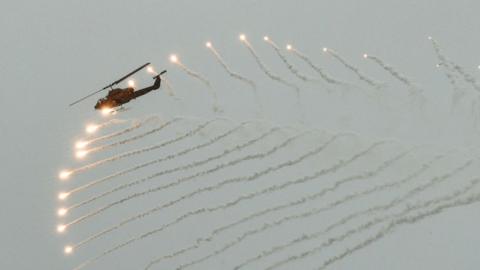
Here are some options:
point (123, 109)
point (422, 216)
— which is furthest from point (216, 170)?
point (422, 216)

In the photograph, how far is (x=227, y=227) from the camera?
68938 millimetres

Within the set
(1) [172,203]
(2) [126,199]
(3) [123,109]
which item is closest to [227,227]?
(1) [172,203]

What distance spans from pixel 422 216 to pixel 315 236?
33.3ft

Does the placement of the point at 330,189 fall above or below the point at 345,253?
above

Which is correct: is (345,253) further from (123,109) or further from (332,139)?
(123,109)

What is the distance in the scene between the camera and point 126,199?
69.9 metres

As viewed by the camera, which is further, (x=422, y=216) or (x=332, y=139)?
(x=332, y=139)

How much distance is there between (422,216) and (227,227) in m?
18.3

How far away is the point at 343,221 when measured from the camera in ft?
225

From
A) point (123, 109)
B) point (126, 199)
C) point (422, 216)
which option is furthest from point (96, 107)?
point (422, 216)

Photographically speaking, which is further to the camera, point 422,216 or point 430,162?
point 430,162

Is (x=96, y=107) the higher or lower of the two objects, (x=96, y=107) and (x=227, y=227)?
the higher

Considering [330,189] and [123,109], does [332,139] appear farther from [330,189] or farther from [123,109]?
[123,109]

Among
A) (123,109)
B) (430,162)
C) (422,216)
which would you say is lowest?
(422,216)
